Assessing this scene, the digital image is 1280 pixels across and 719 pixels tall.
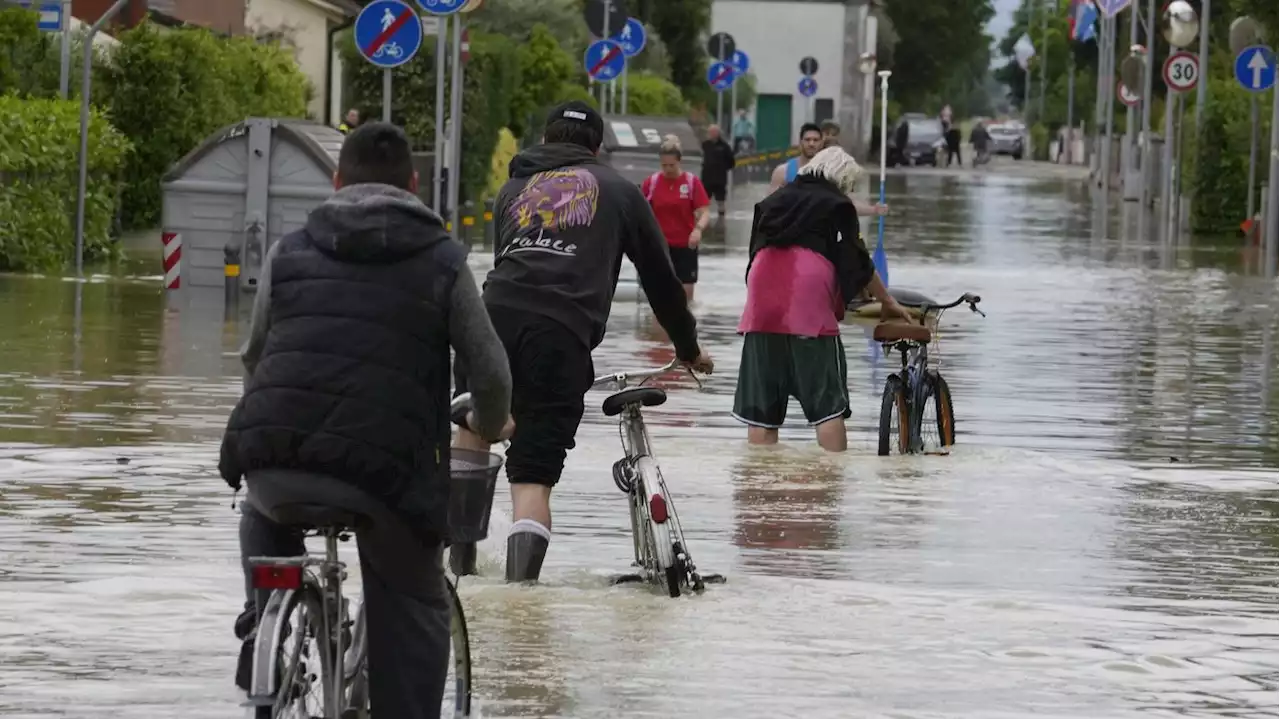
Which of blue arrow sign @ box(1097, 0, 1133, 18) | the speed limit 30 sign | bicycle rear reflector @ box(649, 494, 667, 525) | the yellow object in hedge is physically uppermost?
blue arrow sign @ box(1097, 0, 1133, 18)

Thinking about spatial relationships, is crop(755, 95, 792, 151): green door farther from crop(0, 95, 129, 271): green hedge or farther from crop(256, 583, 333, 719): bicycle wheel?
crop(256, 583, 333, 719): bicycle wheel

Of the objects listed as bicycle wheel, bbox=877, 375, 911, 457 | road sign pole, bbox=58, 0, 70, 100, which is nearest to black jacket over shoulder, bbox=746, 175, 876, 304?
bicycle wheel, bbox=877, 375, 911, 457

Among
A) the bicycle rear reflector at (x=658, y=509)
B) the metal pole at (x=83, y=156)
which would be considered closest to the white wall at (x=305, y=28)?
the metal pole at (x=83, y=156)

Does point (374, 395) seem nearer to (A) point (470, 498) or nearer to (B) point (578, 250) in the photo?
(A) point (470, 498)

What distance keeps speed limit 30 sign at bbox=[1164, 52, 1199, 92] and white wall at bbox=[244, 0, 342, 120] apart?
15.4 metres

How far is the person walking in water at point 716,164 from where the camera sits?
46.0 metres

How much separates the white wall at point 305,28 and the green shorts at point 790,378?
1448 inches

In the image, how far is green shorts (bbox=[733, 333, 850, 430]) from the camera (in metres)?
13.0

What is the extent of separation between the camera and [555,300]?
9.08 m

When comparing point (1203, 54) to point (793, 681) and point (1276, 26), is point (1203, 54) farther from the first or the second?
point (793, 681)

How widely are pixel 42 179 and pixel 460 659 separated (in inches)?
702

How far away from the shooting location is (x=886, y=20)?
97188 millimetres

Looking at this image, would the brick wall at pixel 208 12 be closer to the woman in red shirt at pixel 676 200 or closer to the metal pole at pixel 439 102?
the metal pole at pixel 439 102

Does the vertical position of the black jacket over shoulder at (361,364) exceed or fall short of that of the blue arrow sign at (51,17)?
it falls short
